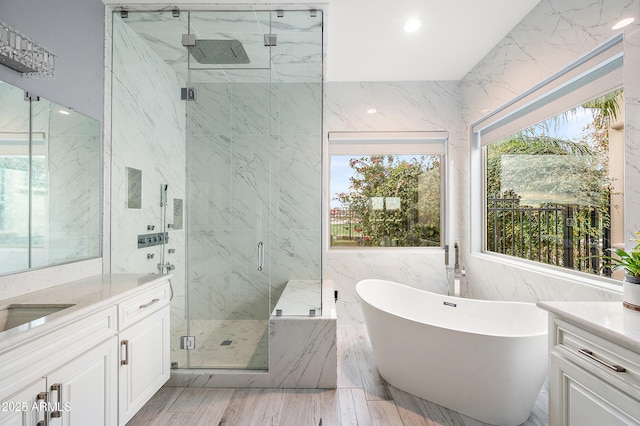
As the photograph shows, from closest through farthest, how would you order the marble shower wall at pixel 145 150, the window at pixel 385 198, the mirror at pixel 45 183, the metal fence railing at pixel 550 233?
the mirror at pixel 45 183 → the metal fence railing at pixel 550 233 → the marble shower wall at pixel 145 150 → the window at pixel 385 198

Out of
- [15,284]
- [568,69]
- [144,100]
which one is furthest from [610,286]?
[144,100]

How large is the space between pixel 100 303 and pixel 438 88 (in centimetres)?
357

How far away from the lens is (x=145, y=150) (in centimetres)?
242

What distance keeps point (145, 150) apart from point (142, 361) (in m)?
1.56

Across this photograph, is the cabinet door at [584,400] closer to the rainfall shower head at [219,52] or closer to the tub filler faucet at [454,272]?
the tub filler faucet at [454,272]

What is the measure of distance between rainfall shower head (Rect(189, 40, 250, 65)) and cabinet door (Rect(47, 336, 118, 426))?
198 cm

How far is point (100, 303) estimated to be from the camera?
1417 millimetres

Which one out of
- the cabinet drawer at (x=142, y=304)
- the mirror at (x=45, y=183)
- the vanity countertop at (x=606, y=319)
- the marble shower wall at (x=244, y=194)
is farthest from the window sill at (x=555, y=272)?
the mirror at (x=45, y=183)

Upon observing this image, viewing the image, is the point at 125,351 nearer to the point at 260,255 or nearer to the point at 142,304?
the point at 142,304

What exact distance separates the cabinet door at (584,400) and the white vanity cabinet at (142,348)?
2.11m

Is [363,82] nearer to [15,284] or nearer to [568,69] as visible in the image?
[568,69]

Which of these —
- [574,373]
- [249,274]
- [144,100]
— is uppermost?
[144,100]

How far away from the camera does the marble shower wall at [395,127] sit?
3.37 m

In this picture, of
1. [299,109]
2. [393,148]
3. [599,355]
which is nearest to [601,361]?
[599,355]
